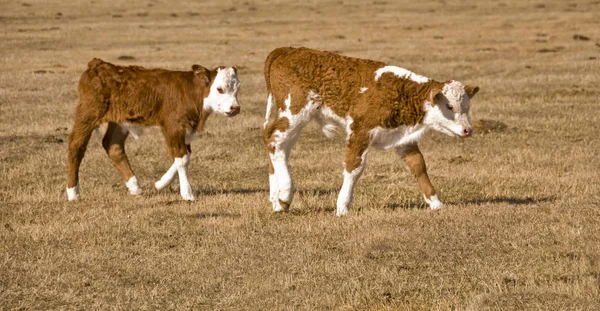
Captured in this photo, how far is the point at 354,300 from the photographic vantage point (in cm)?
788

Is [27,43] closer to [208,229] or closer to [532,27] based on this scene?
[532,27]

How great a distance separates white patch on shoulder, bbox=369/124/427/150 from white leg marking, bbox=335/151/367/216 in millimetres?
229

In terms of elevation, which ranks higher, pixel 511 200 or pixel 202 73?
pixel 202 73

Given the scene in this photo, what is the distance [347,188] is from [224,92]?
6.82ft

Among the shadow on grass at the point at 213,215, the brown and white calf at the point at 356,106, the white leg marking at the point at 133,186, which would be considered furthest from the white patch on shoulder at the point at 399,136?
the white leg marking at the point at 133,186

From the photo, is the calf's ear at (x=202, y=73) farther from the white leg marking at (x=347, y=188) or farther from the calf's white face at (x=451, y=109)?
the calf's white face at (x=451, y=109)

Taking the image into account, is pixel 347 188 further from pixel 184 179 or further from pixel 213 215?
pixel 184 179

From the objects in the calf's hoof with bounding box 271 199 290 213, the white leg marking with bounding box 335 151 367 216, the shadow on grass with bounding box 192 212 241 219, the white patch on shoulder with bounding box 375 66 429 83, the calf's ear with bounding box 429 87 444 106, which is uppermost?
the white patch on shoulder with bounding box 375 66 429 83

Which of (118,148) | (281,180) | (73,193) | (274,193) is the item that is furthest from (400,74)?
(73,193)

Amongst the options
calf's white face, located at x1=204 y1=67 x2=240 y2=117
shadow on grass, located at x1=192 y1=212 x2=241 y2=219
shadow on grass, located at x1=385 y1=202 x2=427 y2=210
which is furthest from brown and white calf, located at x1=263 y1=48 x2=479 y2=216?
calf's white face, located at x1=204 y1=67 x2=240 y2=117

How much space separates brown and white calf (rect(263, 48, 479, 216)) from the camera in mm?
10672

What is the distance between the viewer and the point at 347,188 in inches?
427

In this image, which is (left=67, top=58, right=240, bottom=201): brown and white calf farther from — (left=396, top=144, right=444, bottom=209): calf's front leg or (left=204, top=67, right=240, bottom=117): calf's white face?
(left=396, top=144, right=444, bottom=209): calf's front leg

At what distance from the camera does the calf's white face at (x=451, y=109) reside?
10586 mm
